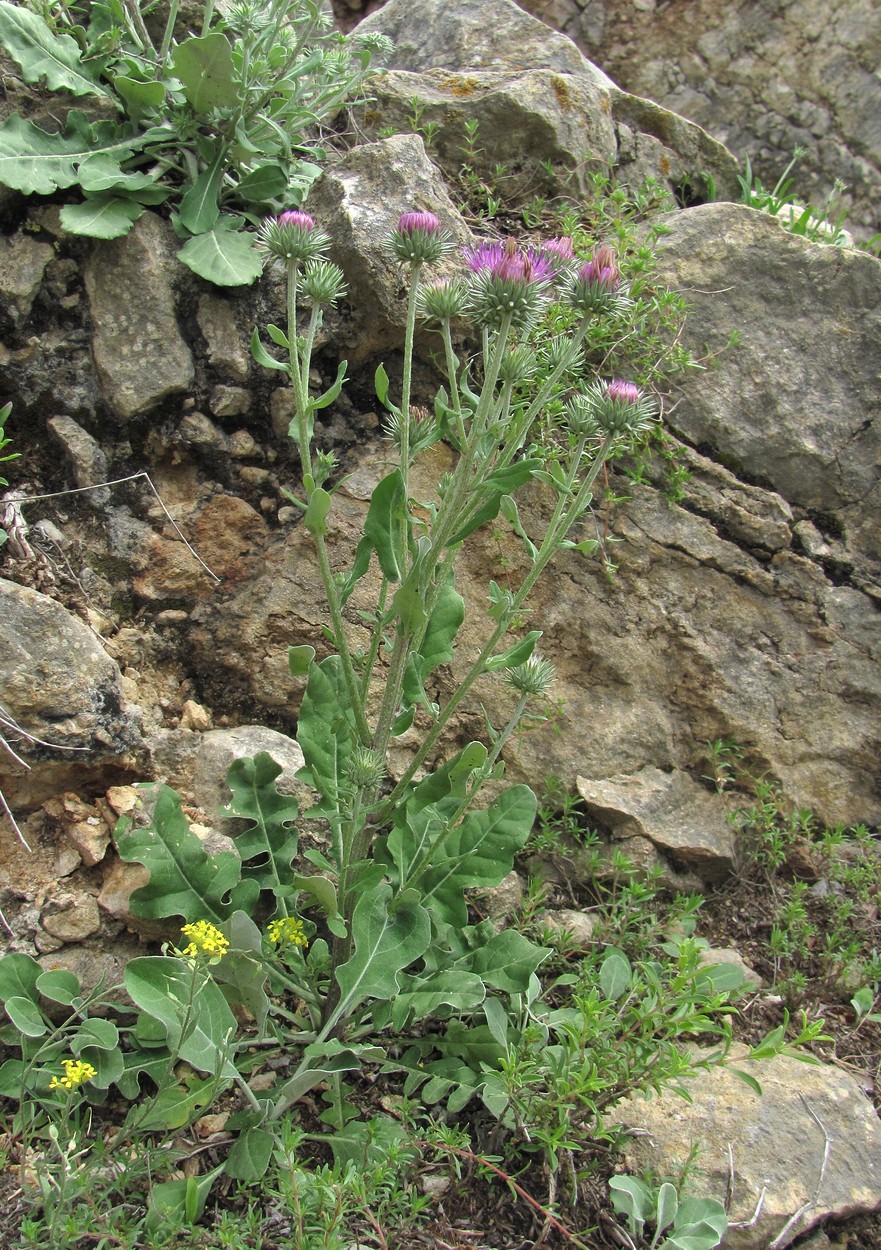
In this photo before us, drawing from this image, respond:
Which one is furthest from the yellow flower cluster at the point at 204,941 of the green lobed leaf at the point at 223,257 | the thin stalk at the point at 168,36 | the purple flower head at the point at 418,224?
the thin stalk at the point at 168,36

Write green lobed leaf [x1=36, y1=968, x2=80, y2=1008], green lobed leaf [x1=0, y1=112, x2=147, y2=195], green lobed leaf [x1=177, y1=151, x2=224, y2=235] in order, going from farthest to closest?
green lobed leaf [x1=177, y1=151, x2=224, y2=235], green lobed leaf [x1=0, y1=112, x2=147, y2=195], green lobed leaf [x1=36, y1=968, x2=80, y2=1008]

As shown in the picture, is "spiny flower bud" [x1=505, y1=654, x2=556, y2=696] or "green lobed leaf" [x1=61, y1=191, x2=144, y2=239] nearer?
"spiny flower bud" [x1=505, y1=654, x2=556, y2=696]

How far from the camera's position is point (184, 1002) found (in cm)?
252

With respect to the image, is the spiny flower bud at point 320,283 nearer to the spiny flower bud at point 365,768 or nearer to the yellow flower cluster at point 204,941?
the spiny flower bud at point 365,768

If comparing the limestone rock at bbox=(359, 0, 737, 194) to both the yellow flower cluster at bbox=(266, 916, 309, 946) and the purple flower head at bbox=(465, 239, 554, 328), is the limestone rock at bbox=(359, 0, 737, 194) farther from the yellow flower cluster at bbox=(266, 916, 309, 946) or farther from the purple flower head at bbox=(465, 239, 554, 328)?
the yellow flower cluster at bbox=(266, 916, 309, 946)

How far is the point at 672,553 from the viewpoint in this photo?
4.12 meters

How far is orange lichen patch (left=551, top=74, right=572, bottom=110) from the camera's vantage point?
4918mm

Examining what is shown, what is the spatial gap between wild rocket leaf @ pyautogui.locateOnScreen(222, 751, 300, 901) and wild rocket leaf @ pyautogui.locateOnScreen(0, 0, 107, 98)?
2652mm

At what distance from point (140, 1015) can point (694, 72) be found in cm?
817

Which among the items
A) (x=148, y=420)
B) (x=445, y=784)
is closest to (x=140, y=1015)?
(x=445, y=784)

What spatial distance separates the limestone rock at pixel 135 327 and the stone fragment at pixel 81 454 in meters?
0.16

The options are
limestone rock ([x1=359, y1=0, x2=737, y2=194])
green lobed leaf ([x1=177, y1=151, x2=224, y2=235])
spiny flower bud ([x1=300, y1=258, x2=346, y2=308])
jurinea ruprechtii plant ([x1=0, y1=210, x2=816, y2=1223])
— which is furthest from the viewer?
limestone rock ([x1=359, y1=0, x2=737, y2=194])

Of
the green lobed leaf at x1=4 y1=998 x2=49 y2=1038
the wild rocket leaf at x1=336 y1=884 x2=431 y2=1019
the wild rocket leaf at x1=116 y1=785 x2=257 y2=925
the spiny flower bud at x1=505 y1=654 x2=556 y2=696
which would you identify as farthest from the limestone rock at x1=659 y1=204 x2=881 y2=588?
the green lobed leaf at x1=4 y1=998 x2=49 y2=1038

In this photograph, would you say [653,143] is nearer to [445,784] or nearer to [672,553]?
[672,553]
